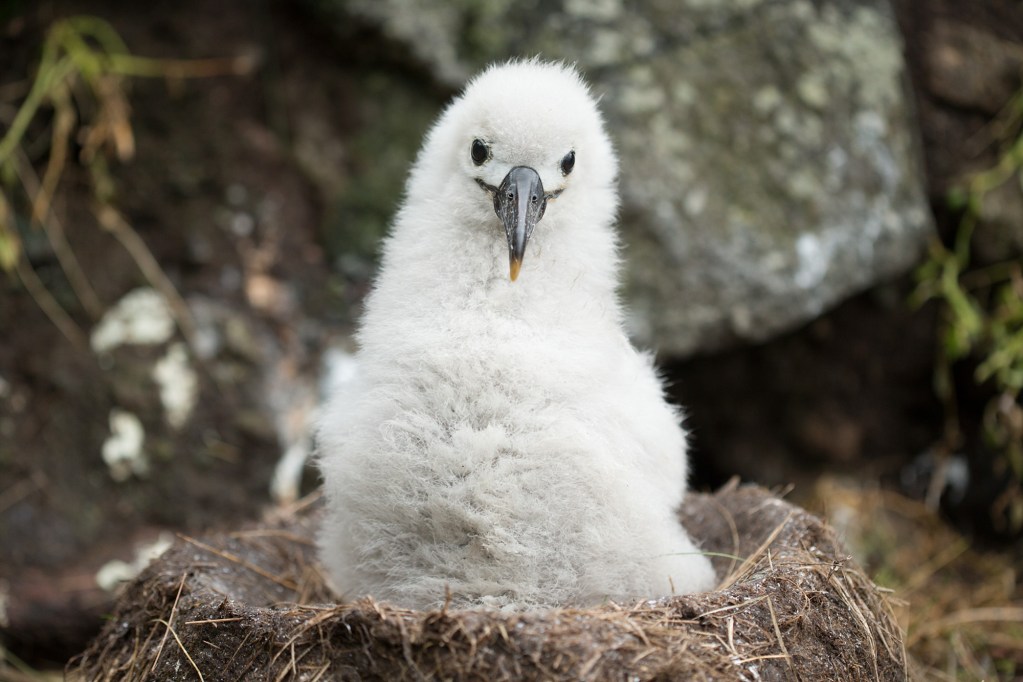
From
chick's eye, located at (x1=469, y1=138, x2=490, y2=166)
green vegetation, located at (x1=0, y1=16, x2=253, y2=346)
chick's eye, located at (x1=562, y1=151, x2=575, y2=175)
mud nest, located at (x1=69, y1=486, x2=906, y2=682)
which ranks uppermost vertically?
green vegetation, located at (x1=0, y1=16, x2=253, y2=346)

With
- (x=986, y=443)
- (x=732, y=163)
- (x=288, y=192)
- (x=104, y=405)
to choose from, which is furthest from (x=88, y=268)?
(x=986, y=443)

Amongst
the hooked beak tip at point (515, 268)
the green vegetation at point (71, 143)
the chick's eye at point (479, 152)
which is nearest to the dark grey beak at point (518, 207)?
the hooked beak tip at point (515, 268)

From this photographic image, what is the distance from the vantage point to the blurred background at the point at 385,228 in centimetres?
466

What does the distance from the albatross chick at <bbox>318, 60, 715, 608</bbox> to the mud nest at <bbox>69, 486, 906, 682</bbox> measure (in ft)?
0.76

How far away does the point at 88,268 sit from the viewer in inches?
190

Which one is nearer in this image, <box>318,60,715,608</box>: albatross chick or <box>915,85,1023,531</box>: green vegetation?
<box>318,60,715,608</box>: albatross chick

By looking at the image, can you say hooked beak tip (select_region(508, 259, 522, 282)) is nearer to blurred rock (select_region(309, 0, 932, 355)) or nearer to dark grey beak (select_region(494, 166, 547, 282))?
dark grey beak (select_region(494, 166, 547, 282))

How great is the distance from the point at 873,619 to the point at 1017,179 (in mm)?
2897

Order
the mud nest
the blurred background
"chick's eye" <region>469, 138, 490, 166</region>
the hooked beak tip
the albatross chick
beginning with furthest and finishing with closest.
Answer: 1. the blurred background
2. "chick's eye" <region>469, 138, 490, 166</region>
3. the hooked beak tip
4. the albatross chick
5. the mud nest

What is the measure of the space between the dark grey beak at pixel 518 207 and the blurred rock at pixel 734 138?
1918 mm

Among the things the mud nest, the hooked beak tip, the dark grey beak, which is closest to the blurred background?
the mud nest

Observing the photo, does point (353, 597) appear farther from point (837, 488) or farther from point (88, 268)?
point (837, 488)

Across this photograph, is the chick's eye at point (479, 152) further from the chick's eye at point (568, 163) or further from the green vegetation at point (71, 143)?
the green vegetation at point (71, 143)

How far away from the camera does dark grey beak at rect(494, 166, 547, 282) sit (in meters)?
2.78
